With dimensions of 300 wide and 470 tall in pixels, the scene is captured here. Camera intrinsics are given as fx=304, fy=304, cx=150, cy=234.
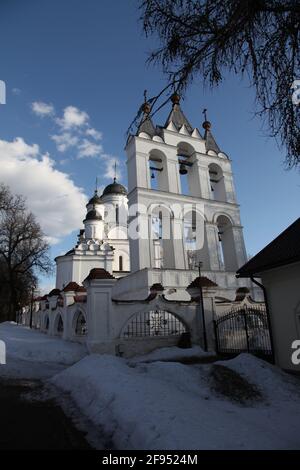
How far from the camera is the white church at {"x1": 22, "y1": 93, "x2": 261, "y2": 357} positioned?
11.0 m

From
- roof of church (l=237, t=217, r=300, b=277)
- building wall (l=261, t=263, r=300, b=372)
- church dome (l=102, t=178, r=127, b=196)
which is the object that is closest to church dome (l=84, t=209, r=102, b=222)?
church dome (l=102, t=178, r=127, b=196)

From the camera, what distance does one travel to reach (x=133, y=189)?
869 inches

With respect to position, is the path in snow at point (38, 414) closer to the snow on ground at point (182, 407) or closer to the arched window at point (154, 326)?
the snow on ground at point (182, 407)

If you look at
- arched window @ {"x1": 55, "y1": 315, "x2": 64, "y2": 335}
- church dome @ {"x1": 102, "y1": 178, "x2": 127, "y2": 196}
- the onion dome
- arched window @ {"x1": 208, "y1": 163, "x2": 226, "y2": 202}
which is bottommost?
arched window @ {"x1": 55, "y1": 315, "x2": 64, "y2": 335}

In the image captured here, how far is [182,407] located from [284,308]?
18.2ft

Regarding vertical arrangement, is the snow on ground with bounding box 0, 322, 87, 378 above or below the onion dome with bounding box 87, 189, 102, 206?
below

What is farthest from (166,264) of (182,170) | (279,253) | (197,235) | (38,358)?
(279,253)

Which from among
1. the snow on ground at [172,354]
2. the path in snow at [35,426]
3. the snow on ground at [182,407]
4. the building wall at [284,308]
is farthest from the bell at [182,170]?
the path in snow at [35,426]

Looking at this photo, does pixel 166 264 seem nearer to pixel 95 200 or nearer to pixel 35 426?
pixel 35 426

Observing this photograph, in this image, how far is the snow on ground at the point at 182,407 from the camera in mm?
3359

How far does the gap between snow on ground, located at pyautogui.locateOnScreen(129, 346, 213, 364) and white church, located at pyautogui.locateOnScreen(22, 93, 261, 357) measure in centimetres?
45

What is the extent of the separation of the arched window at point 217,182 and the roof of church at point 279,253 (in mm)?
16200

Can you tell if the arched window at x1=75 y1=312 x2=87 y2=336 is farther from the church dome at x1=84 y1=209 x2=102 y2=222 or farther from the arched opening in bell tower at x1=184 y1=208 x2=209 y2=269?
the church dome at x1=84 y1=209 x2=102 y2=222
